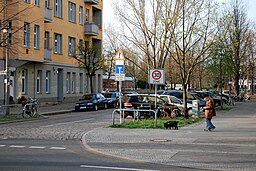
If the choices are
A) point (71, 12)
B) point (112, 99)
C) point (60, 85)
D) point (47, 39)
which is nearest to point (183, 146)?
point (112, 99)

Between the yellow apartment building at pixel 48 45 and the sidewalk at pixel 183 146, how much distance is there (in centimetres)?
1337

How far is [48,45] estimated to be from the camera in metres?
46.3

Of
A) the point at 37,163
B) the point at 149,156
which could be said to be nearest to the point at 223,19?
the point at 149,156

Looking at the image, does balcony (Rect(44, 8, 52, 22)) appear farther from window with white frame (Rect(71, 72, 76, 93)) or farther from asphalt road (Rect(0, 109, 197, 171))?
asphalt road (Rect(0, 109, 197, 171))

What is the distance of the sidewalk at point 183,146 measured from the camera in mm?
12219

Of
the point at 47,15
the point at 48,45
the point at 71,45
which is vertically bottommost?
the point at 48,45

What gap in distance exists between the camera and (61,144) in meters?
15.8

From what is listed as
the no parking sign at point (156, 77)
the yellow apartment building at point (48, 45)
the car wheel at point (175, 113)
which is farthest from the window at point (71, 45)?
the no parking sign at point (156, 77)

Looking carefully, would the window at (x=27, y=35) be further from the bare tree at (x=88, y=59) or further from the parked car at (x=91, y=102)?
the bare tree at (x=88, y=59)

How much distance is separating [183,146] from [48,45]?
1297 inches

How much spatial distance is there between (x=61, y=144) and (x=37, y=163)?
4258 mm

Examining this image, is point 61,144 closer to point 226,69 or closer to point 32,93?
point 32,93

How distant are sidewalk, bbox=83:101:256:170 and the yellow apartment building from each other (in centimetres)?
1337

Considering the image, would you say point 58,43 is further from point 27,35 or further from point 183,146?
point 183,146
